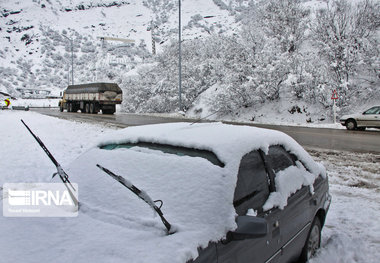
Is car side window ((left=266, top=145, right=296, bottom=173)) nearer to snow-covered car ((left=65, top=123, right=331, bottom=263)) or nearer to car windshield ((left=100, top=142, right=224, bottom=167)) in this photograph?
snow-covered car ((left=65, top=123, right=331, bottom=263))

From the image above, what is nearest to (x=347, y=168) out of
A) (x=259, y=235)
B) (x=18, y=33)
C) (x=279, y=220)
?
(x=279, y=220)

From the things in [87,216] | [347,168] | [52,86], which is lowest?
[347,168]

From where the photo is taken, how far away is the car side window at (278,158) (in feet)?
9.61

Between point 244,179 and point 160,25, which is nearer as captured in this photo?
point 244,179

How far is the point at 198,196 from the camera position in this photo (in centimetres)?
218

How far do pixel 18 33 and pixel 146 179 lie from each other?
10505 cm

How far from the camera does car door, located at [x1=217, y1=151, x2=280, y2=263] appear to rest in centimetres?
208

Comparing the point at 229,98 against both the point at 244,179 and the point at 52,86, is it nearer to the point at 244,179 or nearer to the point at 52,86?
the point at 244,179

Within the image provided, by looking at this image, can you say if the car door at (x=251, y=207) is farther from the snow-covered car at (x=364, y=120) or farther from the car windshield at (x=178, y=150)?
the snow-covered car at (x=364, y=120)

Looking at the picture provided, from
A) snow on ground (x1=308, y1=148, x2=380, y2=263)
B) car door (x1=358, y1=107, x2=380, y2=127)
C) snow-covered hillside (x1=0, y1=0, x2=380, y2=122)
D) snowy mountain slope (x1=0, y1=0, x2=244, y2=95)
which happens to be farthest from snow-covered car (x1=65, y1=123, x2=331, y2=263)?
snowy mountain slope (x1=0, y1=0, x2=244, y2=95)

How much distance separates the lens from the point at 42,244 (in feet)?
6.26

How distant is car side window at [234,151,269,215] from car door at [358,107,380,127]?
1542 cm

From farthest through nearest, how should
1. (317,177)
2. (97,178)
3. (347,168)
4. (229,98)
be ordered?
1. (229,98)
2. (347,168)
3. (317,177)
4. (97,178)

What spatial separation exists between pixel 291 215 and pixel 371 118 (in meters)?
15.3
